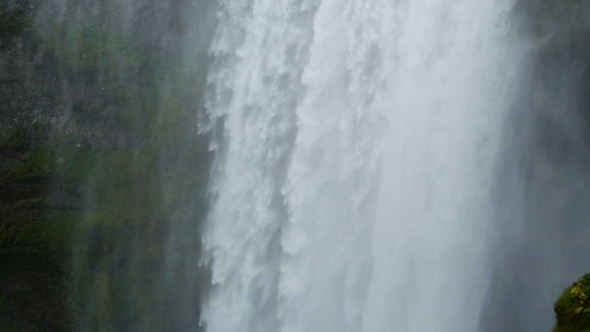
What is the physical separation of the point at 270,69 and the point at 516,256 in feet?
21.7

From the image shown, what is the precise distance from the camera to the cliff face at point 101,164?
13805mm

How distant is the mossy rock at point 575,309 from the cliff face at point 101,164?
30.7 feet

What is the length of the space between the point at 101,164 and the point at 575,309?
10.8 m

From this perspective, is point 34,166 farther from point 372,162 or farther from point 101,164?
point 372,162

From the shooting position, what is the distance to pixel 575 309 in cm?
686

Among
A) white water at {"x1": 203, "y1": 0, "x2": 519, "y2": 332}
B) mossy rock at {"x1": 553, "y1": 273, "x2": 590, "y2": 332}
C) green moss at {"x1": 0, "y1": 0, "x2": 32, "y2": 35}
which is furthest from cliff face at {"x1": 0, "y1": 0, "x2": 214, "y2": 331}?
mossy rock at {"x1": 553, "y1": 273, "x2": 590, "y2": 332}

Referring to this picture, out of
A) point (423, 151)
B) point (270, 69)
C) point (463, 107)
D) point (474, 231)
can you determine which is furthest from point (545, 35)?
point (270, 69)

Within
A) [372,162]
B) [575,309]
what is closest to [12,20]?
[372,162]

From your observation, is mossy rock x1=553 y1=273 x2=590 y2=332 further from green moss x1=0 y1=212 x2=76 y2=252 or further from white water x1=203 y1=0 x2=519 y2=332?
green moss x1=0 y1=212 x2=76 y2=252

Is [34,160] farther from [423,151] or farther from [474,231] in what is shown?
[474,231]

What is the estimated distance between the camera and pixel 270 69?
14.0 m

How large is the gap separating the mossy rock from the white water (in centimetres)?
474

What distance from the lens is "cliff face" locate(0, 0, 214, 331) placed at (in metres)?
13.8

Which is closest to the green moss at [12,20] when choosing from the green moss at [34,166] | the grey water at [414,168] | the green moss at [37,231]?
the green moss at [34,166]
